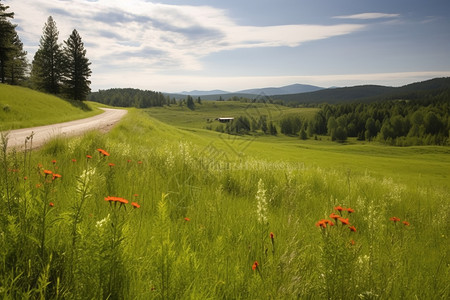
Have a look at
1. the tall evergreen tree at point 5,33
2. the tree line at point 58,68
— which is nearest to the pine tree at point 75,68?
the tree line at point 58,68

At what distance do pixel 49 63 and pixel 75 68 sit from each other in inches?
191

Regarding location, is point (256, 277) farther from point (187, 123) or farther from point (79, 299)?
point (187, 123)

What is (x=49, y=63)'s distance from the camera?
53.2 metres

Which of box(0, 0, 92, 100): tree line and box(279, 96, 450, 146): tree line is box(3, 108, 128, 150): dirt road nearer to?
box(0, 0, 92, 100): tree line

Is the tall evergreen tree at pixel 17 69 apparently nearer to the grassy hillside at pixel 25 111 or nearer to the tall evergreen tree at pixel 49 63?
the tall evergreen tree at pixel 49 63

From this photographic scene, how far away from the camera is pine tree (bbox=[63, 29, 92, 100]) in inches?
2151

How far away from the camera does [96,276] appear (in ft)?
4.59

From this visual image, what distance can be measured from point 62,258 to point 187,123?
173 meters

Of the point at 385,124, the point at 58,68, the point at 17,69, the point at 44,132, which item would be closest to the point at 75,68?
the point at 58,68

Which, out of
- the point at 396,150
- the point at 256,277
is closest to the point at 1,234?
the point at 256,277

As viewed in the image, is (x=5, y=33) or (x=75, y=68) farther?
(x=75, y=68)

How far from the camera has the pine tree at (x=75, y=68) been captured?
54625 mm

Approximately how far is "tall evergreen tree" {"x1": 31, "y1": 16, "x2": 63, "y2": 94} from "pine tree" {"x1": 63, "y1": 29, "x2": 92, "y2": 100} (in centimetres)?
144

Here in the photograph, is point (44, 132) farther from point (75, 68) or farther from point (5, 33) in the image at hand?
point (75, 68)
